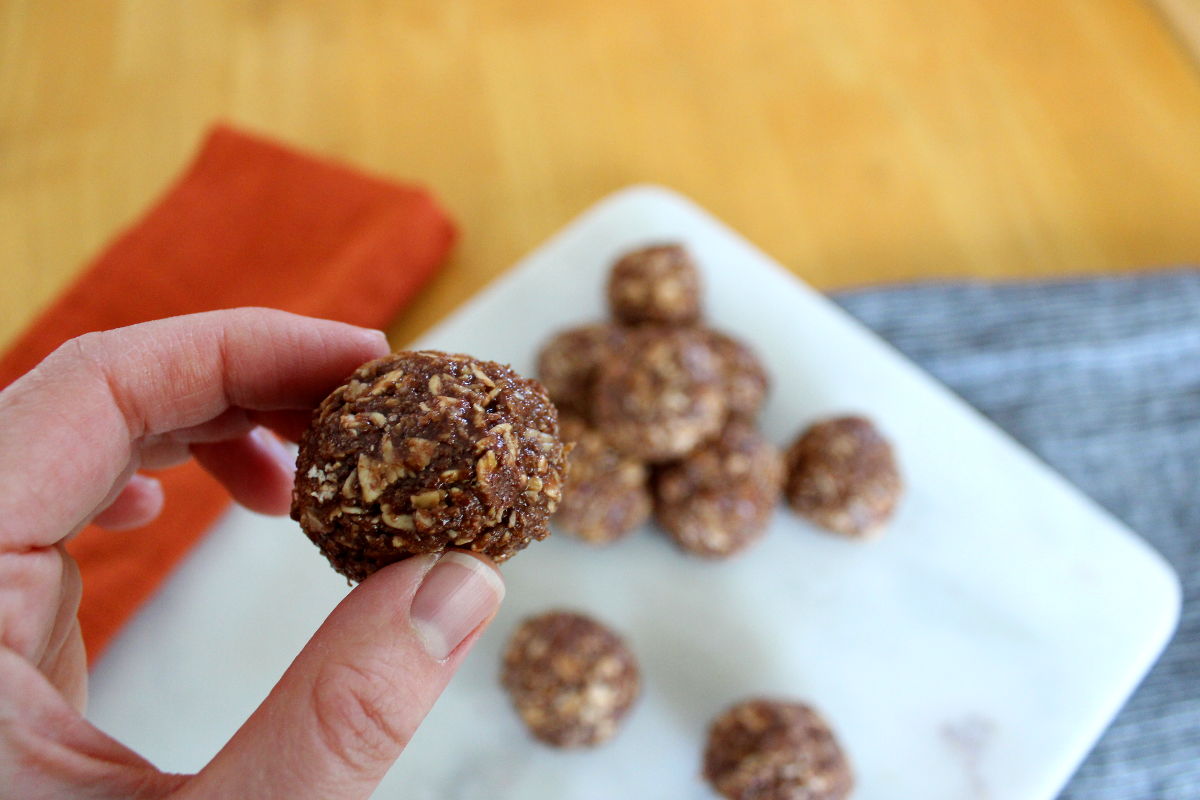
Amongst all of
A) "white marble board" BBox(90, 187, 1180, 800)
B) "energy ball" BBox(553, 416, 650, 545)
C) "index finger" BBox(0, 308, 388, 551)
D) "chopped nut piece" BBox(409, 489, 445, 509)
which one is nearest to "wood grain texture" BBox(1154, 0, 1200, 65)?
"white marble board" BBox(90, 187, 1180, 800)

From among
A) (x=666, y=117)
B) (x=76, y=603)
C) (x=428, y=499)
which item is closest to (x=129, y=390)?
(x=76, y=603)

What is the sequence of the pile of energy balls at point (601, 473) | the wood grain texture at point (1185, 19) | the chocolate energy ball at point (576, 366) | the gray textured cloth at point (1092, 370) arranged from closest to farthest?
the pile of energy balls at point (601, 473), the chocolate energy ball at point (576, 366), the gray textured cloth at point (1092, 370), the wood grain texture at point (1185, 19)

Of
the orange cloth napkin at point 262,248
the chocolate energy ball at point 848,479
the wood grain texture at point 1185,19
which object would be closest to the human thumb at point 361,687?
the chocolate energy ball at point 848,479

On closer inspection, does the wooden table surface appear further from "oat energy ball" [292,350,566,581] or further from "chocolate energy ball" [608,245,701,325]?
"oat energy ball" [292,350,566,581]

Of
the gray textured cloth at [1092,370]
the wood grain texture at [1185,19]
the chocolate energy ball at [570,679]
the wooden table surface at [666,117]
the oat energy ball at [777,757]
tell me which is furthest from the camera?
the wood grain texture at [1185,19]

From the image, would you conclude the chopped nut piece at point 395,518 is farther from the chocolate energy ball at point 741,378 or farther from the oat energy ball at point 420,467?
the chocolate energy ball at point 741,378

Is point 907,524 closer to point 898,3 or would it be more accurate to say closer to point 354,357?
point 354,357

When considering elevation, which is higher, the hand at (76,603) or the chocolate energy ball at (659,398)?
the hand at (76,603)

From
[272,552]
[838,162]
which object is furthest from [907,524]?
[272,552]
